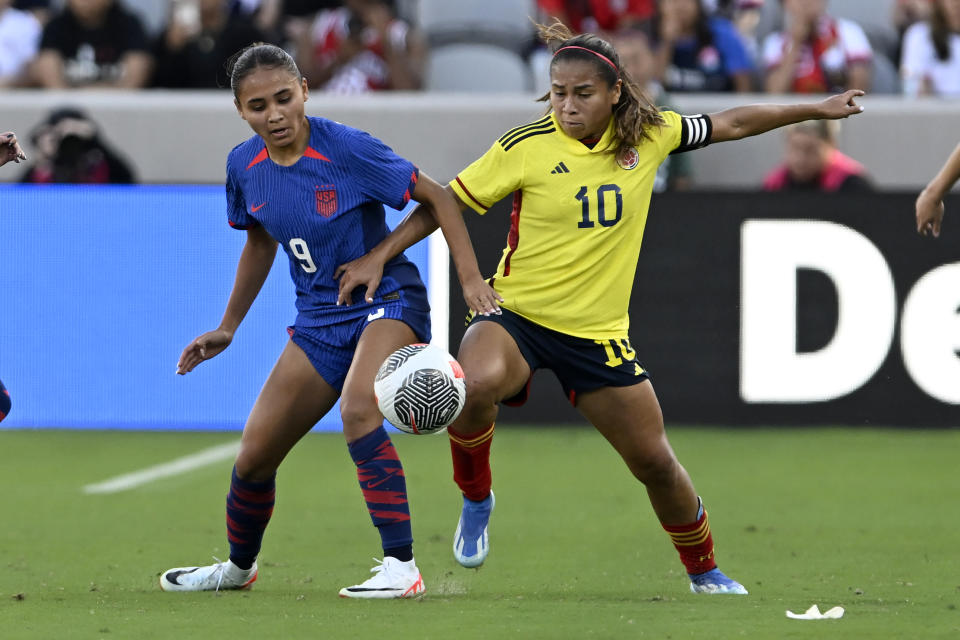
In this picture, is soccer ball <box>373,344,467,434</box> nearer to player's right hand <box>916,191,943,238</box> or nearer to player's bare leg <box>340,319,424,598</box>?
player's bare leg <box>340,319,424,598</box>

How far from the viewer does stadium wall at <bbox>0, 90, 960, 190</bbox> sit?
37.2 feet

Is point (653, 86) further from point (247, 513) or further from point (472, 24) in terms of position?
point (247, 513)

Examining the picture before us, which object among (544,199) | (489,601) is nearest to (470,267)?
(544,199)

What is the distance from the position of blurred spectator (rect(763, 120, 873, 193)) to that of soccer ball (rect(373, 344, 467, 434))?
20.1ft

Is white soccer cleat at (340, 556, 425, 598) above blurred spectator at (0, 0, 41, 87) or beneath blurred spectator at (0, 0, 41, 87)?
beneath

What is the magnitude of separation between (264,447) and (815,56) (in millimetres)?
7991

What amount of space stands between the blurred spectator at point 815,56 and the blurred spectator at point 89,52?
5.14 metres

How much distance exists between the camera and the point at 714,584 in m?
5.68

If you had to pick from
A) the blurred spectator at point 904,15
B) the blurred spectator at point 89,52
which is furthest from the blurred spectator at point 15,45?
the blurred spectator at point 904,15

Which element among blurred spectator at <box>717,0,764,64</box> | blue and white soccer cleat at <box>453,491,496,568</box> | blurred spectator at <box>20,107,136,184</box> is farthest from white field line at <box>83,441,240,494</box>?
blurred spectator at <box>717,0,764,64</box>

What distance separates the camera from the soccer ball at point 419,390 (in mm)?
5082

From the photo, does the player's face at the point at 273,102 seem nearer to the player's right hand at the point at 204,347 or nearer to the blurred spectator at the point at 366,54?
the player's right hand at the point at 204,347

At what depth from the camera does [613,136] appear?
5645mm

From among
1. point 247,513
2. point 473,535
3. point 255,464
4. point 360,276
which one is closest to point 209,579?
point 247,513
